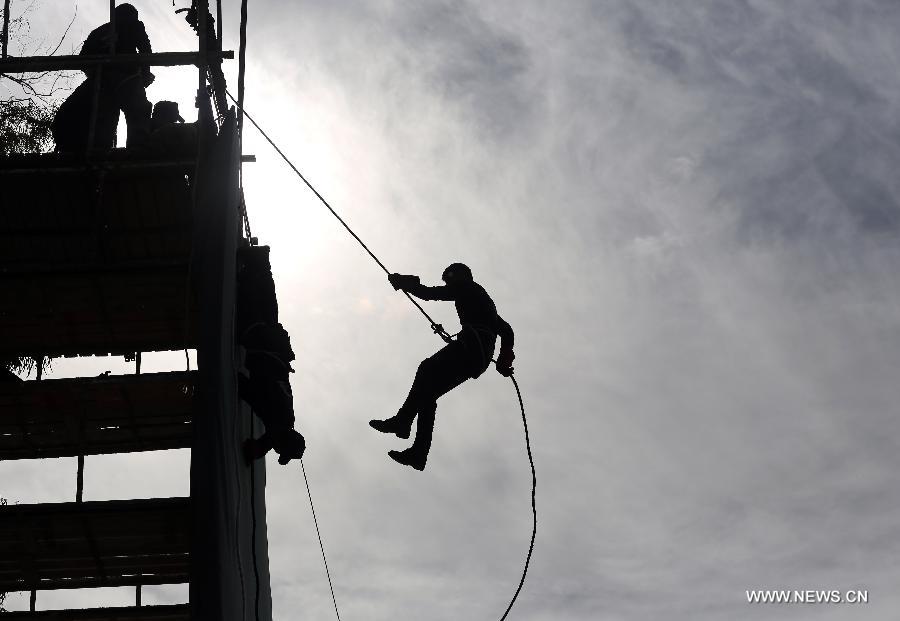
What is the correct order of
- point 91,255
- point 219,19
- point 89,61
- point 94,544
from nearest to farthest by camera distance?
point 94,544 < point 91,255 < point 89,61 < point 219,19

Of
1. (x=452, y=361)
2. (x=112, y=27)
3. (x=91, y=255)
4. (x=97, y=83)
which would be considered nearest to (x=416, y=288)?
(x=452, y=361)

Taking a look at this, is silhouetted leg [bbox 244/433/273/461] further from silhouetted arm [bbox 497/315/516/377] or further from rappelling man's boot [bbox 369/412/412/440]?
silhouetted arm [bbox 497/315/516/377]

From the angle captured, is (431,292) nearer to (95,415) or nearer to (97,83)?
(95,415)

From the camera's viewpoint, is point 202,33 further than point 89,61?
Yes

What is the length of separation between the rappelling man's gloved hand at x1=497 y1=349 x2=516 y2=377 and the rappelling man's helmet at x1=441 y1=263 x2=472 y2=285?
0.81 metres

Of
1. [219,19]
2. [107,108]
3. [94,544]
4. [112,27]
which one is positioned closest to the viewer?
[94,544]

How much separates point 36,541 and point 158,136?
3.63 meters

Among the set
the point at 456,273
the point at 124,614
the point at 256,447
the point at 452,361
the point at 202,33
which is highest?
the point at 202,33

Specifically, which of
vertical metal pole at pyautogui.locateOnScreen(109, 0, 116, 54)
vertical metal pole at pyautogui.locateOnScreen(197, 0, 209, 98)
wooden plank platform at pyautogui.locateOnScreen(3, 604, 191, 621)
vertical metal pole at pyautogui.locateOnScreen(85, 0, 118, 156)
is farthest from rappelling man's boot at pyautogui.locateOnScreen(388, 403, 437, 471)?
vertical metal pole at pyautogui.locateOnScreen(109, 0, 116, 54)

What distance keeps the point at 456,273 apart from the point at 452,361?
852mm

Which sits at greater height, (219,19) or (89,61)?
(219,19)

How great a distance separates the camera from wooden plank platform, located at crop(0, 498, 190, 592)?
814 cm

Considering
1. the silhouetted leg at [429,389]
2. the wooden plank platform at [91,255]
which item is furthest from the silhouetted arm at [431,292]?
the wooden plank platform at [91,255]

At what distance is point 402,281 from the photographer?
931 centimetres
